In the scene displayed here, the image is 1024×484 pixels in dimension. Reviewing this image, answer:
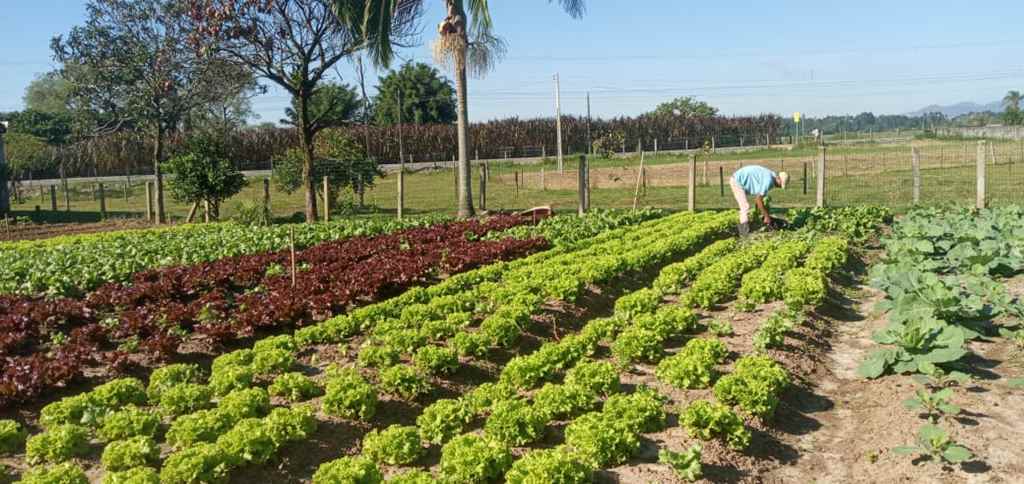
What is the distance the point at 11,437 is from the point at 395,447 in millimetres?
3041

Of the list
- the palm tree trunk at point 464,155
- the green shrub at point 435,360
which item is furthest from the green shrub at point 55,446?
the palm tree trunk at point 464,155

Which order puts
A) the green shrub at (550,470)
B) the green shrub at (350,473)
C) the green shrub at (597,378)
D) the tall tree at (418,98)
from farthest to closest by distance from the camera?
the tall tree at (418,98) → the green shrub at (597,378) → the green shrub at (350,473) → the green shrub at (550,470)

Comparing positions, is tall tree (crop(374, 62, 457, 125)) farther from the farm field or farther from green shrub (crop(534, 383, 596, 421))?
green shrub (crop(534, 383, 596, 421))

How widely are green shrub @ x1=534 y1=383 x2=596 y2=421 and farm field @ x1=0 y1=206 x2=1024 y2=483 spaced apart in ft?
0.06

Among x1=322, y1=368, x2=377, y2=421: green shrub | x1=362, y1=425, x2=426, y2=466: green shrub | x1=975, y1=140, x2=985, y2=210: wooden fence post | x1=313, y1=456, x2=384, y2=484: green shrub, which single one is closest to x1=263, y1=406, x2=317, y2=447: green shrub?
x1=322, y1=368, x2=377, y2=421: green shrub

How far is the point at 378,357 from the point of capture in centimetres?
710

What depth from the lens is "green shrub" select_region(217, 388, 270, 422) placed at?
5832 millimetres

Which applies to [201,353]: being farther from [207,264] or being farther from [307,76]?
[307,76]

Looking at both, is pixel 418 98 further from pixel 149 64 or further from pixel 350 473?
pixel 350 473

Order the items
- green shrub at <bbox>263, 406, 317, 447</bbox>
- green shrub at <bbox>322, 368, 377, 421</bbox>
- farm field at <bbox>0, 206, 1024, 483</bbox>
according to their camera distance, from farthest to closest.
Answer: green shrub at <bbox>322, 368, 377, 421</bbox> → green shrub at <bbox>263, 406, 317, 447</bbox> → farm field at <bbox>0, 206, 1024, 483</bbox>

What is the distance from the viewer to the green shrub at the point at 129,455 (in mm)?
5195

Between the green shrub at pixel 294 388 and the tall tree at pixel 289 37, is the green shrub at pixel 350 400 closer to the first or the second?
the green shrub at pixel 294 388

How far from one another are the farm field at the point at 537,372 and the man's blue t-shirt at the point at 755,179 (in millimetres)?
2294

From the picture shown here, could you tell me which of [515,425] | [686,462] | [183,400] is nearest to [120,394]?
[183,400]
